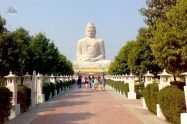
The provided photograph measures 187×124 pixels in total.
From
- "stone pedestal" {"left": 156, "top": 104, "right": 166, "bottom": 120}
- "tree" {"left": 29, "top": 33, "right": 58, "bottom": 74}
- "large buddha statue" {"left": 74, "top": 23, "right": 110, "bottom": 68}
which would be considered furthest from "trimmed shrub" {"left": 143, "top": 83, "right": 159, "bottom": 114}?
"large buddha statue" {"left": 74, "top": 23, "right": 110, "bottom": 68}

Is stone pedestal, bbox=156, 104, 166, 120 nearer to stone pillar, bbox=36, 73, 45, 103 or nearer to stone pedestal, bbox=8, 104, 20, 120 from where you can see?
stone pedestal, bbox=8, 104, 20, 120

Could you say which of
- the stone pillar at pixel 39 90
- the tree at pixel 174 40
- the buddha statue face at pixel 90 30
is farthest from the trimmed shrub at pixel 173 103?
the buddha statue face at pixel 90 30

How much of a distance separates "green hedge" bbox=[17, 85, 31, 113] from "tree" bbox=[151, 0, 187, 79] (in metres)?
7.22

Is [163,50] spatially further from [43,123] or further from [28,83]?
[28,83]

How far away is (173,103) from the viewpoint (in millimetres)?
14297

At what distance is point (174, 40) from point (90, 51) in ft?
289

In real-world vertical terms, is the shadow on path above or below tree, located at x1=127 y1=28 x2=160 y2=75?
below

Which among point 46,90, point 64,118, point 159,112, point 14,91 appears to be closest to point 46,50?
point 46,90

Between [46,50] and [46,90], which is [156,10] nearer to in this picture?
[46,90]

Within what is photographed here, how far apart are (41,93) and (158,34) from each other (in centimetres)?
1394

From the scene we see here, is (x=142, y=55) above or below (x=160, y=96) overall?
above

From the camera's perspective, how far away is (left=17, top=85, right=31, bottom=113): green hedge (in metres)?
21.4

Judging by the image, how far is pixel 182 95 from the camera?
14.1 m

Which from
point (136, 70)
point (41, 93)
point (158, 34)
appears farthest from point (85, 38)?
point (158, 34)
